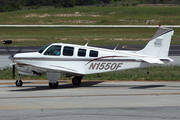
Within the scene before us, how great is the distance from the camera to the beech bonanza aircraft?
48.0 ft

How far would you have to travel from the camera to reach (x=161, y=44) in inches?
579

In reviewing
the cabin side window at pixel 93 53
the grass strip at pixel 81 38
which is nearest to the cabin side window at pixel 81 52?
the cabin side window at pixel 93 53

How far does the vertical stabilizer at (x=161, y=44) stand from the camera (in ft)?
47.9

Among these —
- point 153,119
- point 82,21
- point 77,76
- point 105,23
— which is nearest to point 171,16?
point 105,23

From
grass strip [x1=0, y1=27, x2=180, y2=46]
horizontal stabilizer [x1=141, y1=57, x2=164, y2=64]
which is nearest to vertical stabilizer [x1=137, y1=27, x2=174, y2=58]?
horizontal stabilizer [x1=141, y1=57, x2=164, y2=64]

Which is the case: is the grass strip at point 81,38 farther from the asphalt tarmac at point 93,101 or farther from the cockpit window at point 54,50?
the asphalt tarmac at point 93,101

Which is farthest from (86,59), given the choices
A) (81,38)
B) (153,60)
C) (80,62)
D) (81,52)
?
(81,38)

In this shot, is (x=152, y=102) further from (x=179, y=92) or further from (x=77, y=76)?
(x=77, y=76)

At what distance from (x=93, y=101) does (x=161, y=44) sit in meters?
5.41

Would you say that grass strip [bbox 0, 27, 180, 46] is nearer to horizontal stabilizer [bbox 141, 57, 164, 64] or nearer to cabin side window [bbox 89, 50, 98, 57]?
cabin side window [bbox 89, 50, 98, 57]

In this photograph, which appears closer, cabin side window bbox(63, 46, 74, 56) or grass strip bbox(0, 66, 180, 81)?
cabin side window bbox(63, 46, 74, 56)

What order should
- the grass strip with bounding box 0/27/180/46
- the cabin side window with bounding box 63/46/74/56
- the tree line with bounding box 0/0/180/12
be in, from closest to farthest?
the cabin side window with bounding box 63/46/74/56
the grass strip with bounding box 0/27/180/46
the tree line with bounding box 0/0/180/12

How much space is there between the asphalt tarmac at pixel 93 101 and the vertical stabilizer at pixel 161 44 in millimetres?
1876

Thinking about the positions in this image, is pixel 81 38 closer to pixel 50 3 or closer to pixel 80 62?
pixel 80 62
